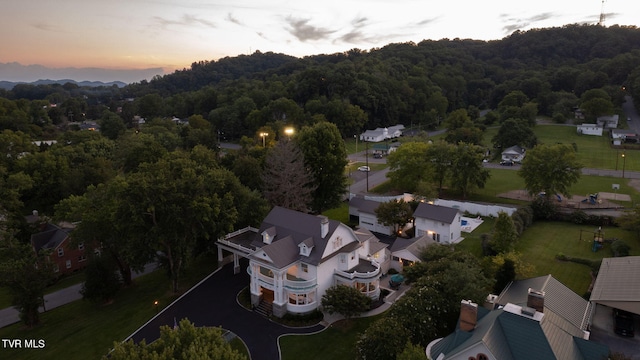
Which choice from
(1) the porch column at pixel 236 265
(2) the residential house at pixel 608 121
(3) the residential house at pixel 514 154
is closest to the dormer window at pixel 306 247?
(1) the porch column at pixel 236 265

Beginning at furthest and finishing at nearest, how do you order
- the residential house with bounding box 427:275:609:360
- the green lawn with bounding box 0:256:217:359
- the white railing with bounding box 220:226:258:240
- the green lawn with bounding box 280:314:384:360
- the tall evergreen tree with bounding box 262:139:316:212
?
the tall evergreen tree with bounding box 262:139:316:212 < the white railing with bounding box 220:226:258:240 < the green lawn with bounding box 0:256:217:359 < the green lawn with bounding box 280:314:384:360 < the residential house with bounding box 427:275:609:360

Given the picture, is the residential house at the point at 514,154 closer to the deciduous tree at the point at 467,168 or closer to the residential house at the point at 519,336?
the deciduous tree at the point at 467,168

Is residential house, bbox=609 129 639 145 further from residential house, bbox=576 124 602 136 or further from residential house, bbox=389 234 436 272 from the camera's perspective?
residential house, bbox=389 234 436 272

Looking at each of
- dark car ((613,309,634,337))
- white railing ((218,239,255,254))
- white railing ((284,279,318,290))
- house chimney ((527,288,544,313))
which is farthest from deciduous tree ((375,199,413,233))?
house chimney ((527,288,544,313))

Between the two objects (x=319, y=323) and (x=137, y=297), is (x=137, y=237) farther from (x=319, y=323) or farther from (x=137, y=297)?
(x=319, y=323)

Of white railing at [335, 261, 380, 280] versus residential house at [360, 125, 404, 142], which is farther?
residential house at [360, 125, 404, 142]

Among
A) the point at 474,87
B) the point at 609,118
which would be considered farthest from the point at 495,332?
the point at 474,87
